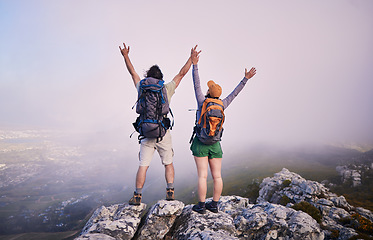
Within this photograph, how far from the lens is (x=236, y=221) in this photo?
10672mm

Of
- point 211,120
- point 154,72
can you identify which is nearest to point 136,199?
point 211,120

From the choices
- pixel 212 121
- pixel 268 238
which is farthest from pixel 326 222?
pixel 212 121

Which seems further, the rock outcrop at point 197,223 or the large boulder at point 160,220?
the large boulder at point 160,220

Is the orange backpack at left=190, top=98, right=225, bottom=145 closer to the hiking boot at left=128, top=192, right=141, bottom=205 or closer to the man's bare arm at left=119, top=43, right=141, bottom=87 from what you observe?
the man's bare arm at left=119, top=43, right=141, bottom=87

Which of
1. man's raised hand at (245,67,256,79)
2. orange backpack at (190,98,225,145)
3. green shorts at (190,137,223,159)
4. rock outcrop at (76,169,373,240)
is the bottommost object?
rock outcrop at (76,169,373,240)

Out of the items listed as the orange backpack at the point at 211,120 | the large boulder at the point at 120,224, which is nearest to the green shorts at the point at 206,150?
the orange backpack at the point at 211,120

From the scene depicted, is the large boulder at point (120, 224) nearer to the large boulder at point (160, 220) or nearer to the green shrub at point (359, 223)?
the large boulder at point (160, 220)

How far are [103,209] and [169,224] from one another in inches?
163

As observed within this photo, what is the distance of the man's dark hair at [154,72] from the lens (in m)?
8.52

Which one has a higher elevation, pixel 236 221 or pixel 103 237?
pixel 103 237

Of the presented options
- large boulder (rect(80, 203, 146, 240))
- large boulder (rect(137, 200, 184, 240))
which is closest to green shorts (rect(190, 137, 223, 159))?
large boulder (rect(137, 200, 184, 240))

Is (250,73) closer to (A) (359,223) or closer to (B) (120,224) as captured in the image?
(B) (120,224)

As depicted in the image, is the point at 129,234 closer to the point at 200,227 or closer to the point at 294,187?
the point at 200,227

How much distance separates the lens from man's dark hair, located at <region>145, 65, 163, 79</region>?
28.0ft
